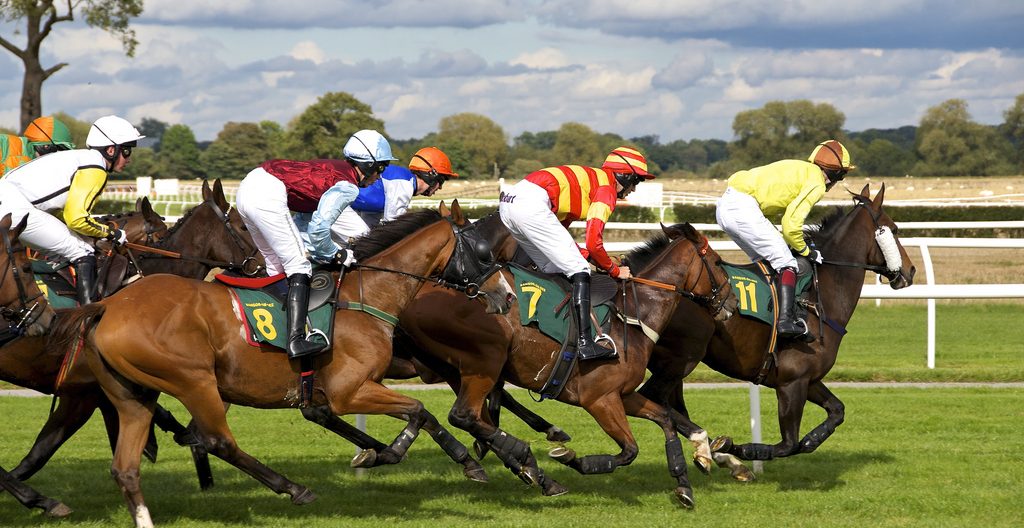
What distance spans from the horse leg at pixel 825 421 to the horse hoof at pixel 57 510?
3915 millimetres

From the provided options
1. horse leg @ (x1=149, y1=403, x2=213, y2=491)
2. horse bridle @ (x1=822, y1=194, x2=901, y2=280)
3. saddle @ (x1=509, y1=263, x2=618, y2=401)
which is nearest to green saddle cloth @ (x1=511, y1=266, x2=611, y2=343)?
saddle @ (x1=509, y1=263, x2=618, y2=401)

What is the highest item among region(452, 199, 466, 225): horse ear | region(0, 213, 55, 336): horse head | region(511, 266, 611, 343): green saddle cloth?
region(452, 199, 466, 225): horse ear

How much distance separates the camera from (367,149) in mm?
6172

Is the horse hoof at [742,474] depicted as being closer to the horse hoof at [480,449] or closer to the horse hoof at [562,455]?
→ the horse hoof at [562,455]

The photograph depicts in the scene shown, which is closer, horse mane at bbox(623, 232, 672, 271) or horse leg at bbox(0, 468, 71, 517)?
horse leg at bbox(0, 468, 71, 517)

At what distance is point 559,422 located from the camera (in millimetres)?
8766

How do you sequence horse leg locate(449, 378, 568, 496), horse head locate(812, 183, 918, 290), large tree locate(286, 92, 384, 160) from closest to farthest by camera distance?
1. horse leg locate(449, 378, 568, 496)
2. horse head locate(812, 183, 918, 290)
3. large tree locate(286, 92, 384, 160)

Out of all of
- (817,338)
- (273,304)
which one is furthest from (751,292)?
(273,304)

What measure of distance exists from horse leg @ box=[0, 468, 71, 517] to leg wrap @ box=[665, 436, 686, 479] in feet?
9.93

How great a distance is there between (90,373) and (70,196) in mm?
1067

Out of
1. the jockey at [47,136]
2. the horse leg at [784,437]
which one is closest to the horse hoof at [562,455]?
the horse leg at [784,437]

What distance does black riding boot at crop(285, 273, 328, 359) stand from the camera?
557 centimetres

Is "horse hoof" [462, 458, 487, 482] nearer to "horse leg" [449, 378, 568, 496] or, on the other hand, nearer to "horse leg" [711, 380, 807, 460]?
"horse leg" [449, 378, 568, 496]

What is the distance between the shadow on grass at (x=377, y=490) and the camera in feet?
19.7
